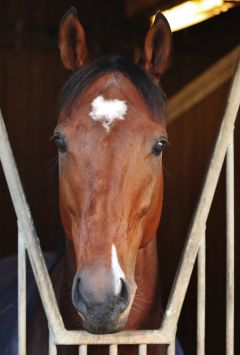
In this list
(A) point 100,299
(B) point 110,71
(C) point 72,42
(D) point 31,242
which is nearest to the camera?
(A) point 100,299

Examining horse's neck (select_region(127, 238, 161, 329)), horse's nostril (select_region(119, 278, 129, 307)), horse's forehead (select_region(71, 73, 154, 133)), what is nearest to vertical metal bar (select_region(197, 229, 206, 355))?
horse's neck (select_region(127, 238, 161, 329))

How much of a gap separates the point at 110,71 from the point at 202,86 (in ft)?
8.37

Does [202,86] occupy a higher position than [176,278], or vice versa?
[202,86]

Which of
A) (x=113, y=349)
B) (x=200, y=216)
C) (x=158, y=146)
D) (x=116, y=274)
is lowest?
(x=113, y=349)

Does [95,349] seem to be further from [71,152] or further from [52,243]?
[52,243]

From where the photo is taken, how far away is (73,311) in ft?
8.20

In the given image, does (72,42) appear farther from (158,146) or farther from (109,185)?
(109,185)

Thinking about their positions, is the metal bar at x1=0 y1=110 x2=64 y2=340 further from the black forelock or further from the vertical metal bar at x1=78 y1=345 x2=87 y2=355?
the black forelock

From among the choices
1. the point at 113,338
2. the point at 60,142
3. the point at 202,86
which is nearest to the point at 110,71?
the point at 60,142

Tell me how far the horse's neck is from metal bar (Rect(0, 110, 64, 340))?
32 centimetres

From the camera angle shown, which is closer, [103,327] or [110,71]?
[103,327]

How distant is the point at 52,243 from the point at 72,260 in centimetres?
400

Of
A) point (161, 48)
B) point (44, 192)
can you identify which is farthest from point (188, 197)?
point (161, 48)

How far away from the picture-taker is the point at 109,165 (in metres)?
2.22
